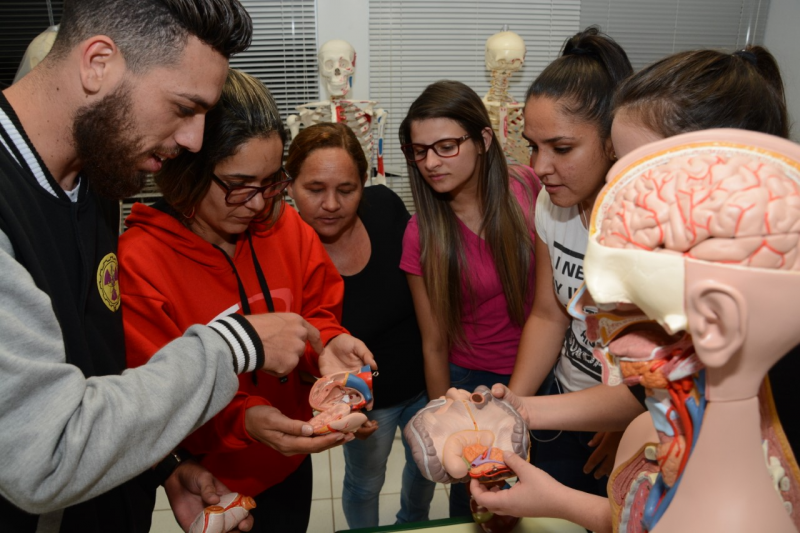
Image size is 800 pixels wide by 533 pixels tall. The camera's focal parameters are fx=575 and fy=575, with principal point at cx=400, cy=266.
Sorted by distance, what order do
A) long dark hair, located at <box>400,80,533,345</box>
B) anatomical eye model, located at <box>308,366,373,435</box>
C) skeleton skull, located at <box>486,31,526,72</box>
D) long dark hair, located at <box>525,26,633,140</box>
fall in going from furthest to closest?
1. skeleton skull, located at <box>486,31,526,72</box>
2. long dark hair, located at <box>400,80,533,345</box>
3. long dark hair, located at <box>525,26,633,140</box>
4. anatomical eye model, located at <box>308,366,373,435</box>

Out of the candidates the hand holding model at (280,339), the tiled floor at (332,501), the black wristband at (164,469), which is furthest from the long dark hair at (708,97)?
the tiled floor at (332,501)

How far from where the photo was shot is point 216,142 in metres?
1.64

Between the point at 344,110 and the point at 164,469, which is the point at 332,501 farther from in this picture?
the point at 344,110

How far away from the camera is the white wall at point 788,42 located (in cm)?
433

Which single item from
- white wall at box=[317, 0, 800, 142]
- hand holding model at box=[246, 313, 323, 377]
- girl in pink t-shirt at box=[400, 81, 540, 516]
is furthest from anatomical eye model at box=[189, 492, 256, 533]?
white wall at box=[317, 0, 800, 142]

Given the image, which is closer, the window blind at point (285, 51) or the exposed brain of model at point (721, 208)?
the exposed brain of model at point (721, 208)

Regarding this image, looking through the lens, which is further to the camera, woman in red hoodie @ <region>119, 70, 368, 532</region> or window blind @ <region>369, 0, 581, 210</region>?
window blind @ <region>369, 0, 581, 210</region>

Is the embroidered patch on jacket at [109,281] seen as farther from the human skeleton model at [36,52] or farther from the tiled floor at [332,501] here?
the human skeleton model at [36,52]

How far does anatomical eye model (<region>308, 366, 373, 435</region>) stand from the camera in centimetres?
161

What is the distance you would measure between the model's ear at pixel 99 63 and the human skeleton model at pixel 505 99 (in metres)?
3.12

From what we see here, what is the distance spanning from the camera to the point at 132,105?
124 cm

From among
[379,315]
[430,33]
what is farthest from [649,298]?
[430,33]

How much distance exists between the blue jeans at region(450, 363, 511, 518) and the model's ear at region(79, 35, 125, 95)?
5.62ft

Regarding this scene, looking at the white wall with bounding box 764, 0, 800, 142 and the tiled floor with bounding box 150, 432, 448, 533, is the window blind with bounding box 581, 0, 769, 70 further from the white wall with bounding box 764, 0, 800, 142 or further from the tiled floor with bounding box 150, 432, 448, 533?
the tiled floor with bounding box 150, 432, 448, 533
